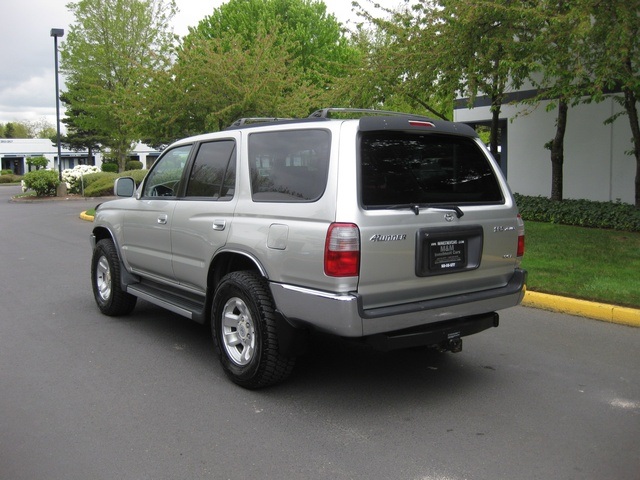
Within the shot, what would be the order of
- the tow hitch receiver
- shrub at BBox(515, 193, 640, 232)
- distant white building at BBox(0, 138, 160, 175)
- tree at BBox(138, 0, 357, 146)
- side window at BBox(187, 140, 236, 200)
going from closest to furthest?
the tow hitch receiver → side window at BBox(187, 140, 236, 200) → shrub at BBox(515, 193, 640, 232) → tree at BBox(138, 0, 357, 146) → distant white building at BBox(0, 138, 160, 175)

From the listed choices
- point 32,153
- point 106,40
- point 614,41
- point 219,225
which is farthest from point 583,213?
point 32,153

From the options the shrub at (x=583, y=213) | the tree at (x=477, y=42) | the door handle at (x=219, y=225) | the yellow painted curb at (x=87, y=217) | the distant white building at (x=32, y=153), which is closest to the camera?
the door handle at (x=219, y=225)

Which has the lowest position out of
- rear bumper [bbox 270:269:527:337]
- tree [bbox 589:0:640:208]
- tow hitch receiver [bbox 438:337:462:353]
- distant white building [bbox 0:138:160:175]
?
tow hitch receiver [bbox 438:337:462:353]

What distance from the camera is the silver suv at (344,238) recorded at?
397cm

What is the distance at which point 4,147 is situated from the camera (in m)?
76.7

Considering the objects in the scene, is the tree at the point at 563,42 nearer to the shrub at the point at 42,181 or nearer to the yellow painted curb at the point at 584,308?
the yellow painted curb at the point at 584,308

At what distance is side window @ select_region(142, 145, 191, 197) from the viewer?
5827 mm

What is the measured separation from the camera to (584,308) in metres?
6.84

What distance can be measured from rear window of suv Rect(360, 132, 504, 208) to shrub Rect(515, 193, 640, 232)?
8.12 m

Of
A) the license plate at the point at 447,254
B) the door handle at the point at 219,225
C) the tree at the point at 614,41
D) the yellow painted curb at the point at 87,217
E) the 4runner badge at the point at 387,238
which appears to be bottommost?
the yellow painted curb at the point at 87,217

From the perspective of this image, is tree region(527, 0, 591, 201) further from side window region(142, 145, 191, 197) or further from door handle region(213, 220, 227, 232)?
door handle region(213, 220, 227, 232)

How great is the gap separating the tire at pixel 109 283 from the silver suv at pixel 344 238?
151 cm

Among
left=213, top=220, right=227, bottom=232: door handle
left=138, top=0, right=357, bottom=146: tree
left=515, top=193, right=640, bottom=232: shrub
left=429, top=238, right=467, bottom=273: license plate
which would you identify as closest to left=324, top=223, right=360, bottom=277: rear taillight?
left=429, top=238, right=467, bottom=273: license plate

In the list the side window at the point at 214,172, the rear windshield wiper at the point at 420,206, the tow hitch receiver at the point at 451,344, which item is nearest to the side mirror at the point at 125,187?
the side window at the point at 214,172
